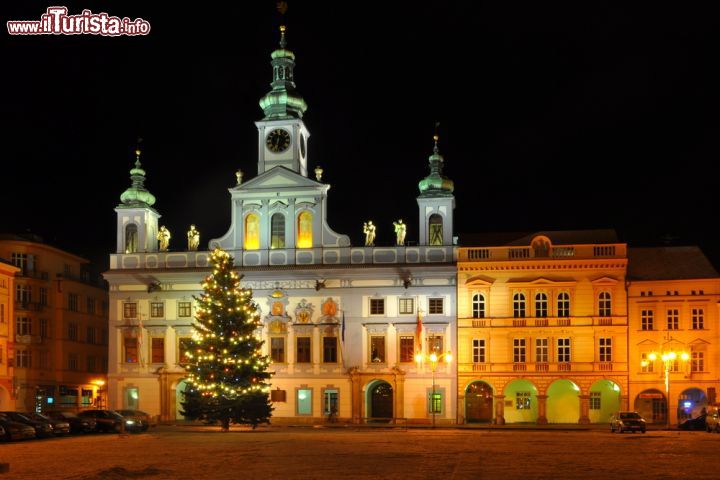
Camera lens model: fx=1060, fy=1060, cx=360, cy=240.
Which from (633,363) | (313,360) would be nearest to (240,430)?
(313,360)

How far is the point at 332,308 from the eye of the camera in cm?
7125

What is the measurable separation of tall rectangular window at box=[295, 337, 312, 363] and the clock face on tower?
13.4 metres

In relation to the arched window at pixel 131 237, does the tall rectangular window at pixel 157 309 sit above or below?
below

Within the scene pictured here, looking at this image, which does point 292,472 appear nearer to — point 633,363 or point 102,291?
point 633,363

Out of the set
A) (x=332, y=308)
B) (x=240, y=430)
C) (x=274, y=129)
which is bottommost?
(x=240, y=430)

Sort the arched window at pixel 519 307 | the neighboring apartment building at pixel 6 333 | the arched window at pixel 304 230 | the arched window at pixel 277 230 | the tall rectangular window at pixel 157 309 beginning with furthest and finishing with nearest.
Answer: the tall rectangular window at pixel 157 309 → the arched window at pixel 277 230 → the arched window at pixel 304 230 → the neighboring apartment building at pixel 6 333 → the arched window at pixel 519 307

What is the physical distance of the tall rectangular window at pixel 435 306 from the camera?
70.4m

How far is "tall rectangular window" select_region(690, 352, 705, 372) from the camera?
223 feet

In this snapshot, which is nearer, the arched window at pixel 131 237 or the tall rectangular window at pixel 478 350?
the tall rectangular window at pixel 478 350

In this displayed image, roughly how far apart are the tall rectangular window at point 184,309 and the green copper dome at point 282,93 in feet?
46.6

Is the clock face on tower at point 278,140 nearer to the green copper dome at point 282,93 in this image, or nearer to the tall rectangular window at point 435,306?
the green copper dome at point 282,93

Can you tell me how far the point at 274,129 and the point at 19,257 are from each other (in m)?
21.9

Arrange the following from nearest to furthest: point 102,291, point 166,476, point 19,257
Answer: point 166,476 → point 19,257 → point 102,291

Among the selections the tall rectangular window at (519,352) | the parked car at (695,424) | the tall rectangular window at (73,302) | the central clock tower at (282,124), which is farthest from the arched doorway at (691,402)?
the tall rectangular window at (73,302)
